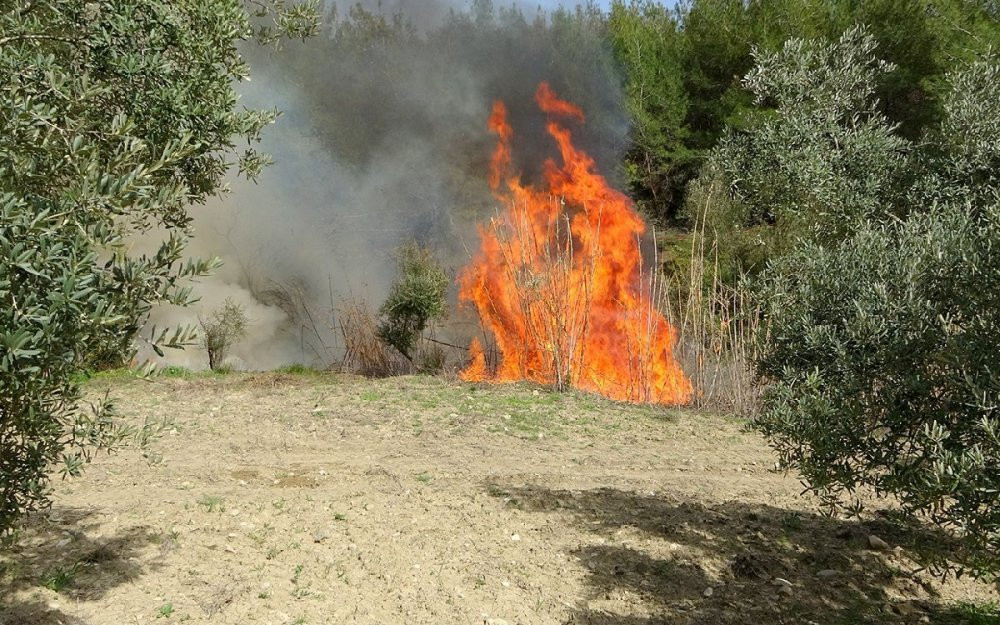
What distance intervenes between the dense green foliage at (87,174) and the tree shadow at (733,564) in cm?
340

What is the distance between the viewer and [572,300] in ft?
44.0

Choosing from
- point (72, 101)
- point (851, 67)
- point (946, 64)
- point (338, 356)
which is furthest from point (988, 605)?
point (946, 64)

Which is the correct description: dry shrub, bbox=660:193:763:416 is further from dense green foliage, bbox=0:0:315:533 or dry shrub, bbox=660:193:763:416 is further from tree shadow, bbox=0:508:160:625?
dense green foliage, bbox=0:0:315:533

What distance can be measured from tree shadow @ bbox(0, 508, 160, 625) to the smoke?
13888 millimetres

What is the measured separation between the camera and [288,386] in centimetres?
1222

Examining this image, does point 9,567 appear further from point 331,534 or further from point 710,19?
point 710,19

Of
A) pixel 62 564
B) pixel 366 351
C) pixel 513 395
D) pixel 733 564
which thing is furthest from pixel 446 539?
pixel 366 351

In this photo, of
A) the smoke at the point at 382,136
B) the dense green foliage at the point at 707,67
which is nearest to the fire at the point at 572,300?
the smoke at the point at 382,136

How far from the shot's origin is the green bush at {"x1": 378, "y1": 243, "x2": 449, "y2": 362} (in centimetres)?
1499

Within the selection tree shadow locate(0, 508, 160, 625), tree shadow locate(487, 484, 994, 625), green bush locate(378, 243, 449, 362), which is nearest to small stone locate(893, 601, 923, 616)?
tree shadow locate(487, 484, 994, 625)

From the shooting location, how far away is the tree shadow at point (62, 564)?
4551 mm

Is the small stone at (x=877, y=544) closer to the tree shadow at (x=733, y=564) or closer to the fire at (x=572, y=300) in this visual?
the tree shadow at (x=733, y=564)

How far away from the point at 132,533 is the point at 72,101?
12.0ft

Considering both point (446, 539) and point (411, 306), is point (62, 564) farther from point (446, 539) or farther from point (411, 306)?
point (411, 306)
